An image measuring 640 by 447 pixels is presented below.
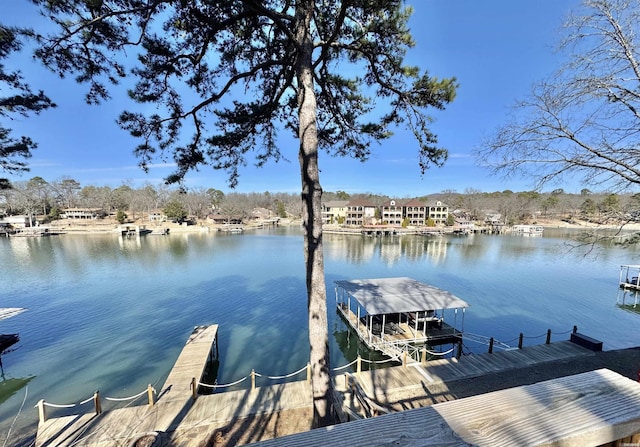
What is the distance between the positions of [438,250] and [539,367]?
1264 inches

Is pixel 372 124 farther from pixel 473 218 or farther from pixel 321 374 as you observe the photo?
pixel 473 218

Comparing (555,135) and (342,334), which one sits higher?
(555,135)

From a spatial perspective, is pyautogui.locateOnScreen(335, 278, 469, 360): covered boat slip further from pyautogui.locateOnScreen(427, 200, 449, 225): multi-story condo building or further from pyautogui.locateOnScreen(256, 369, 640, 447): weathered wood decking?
pyautogui.locateOnScreen(427, 200, 449, 225): multi-story condo building

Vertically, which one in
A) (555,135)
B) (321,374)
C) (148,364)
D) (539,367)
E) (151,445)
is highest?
(555,135)

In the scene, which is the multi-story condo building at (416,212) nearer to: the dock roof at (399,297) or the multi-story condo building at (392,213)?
the multi-story condo building at (392,213)

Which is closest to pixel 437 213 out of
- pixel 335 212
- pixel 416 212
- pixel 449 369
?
pixel 416 212

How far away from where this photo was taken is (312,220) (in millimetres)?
3996

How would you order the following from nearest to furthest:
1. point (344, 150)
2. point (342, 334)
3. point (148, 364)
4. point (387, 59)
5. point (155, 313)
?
1. point (387, 59)
2. point (344, 150)
3. point (148, 364)
4. point (342, 334)
5. point (155, 313)

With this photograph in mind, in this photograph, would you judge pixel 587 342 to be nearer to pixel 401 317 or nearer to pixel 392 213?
pixel 401 317

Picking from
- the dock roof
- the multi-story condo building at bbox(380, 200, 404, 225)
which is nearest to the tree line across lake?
the multi-story condo building at bbox(380, 200, 404, 225)

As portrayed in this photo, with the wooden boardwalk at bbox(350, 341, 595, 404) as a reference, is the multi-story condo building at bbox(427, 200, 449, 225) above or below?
above

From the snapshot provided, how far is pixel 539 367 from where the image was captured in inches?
344

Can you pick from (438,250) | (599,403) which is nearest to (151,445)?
(599,403)

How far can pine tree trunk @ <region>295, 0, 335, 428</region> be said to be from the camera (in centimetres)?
393
